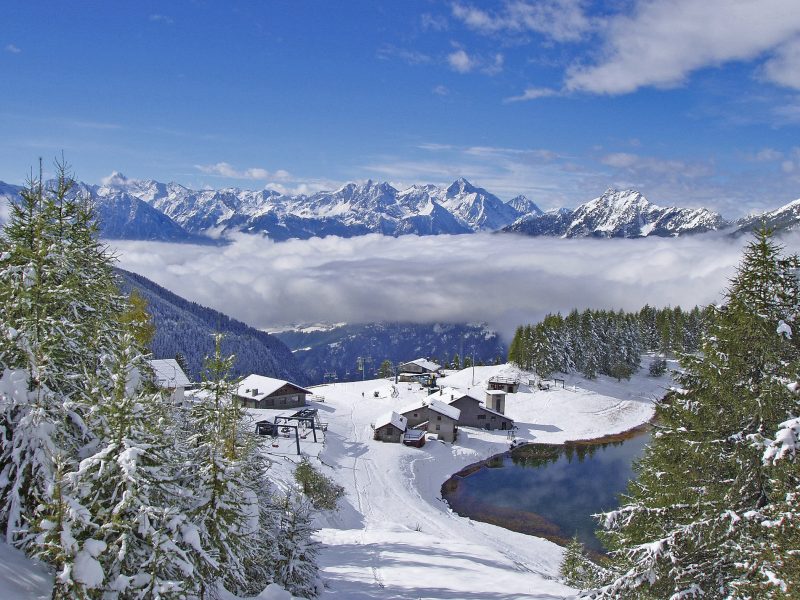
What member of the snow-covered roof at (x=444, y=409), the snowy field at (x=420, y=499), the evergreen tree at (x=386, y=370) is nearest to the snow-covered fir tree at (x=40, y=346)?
the snowy field at (x=420, y=499)

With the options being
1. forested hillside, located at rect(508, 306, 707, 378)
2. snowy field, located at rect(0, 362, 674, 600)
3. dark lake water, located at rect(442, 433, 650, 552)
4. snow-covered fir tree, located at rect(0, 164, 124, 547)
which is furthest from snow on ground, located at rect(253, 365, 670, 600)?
snow-covered fir tree, located at rect(0, 164, 124, 547)

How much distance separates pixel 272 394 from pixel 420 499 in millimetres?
36484

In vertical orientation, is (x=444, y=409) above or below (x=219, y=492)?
below

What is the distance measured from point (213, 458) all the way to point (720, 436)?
1323cm

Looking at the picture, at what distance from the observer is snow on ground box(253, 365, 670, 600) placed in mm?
26105

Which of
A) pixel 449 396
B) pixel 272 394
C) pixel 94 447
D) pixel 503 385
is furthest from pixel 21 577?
pixel 503 385

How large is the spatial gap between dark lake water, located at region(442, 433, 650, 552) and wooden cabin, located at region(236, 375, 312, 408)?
1244 inches

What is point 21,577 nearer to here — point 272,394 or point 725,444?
point 725,444

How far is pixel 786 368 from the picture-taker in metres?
11.6

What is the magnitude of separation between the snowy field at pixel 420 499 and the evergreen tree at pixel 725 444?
11883mm

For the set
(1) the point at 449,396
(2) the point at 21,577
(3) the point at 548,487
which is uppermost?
(2) the point at 21,577

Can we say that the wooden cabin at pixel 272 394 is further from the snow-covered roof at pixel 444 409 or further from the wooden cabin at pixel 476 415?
the wooden cabin at pixel 476 415

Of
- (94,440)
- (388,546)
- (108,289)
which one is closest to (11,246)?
(108,289)

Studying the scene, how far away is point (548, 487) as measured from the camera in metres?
65.1
